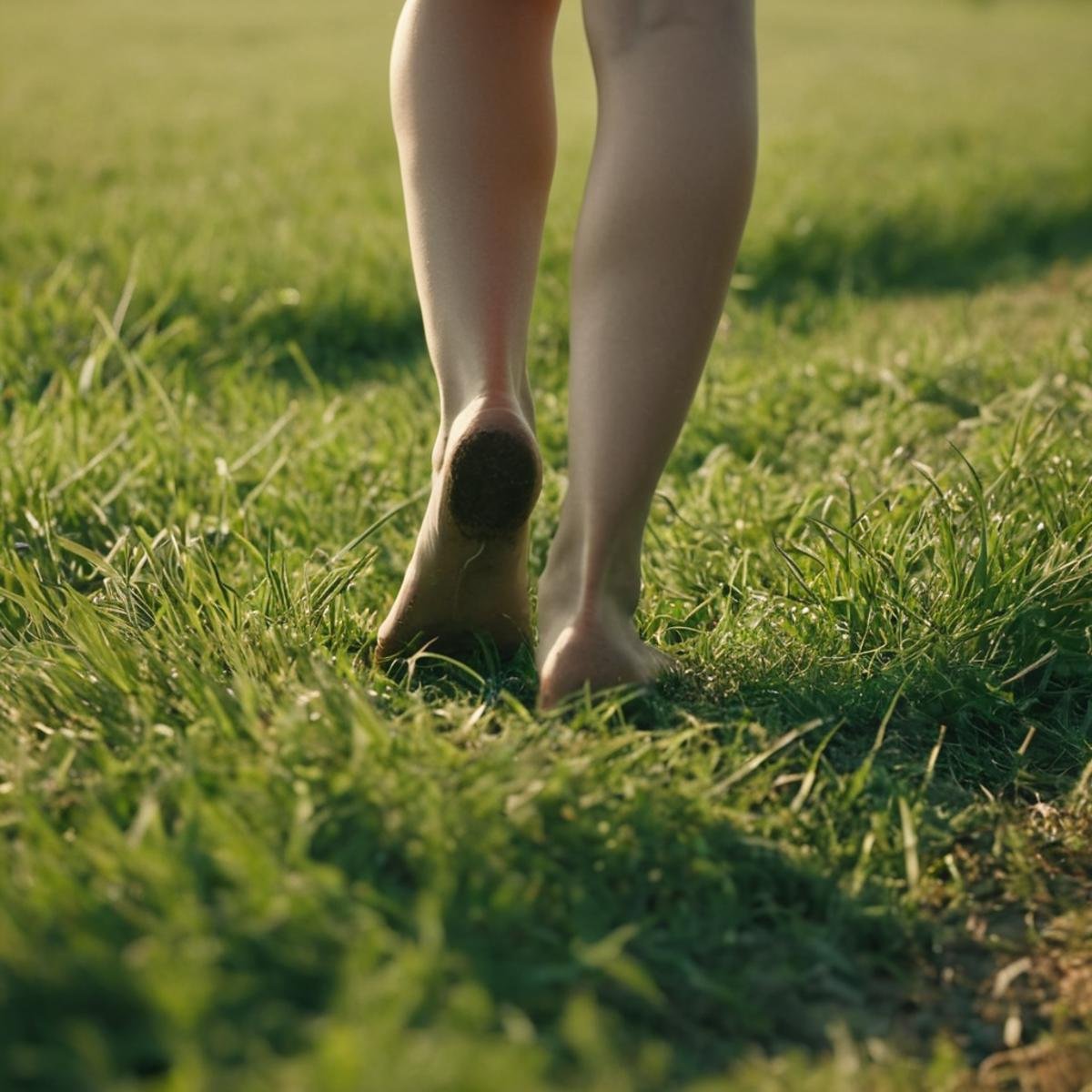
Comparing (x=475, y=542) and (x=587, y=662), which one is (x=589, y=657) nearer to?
(x=587, y=662)

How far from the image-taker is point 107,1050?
0.91 meters

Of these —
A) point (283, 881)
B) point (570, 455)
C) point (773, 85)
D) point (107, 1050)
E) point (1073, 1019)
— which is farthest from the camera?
→ point (773, 85)

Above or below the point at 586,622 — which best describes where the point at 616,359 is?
above

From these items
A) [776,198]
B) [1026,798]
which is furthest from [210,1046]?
[776,198]

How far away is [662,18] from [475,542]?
614mm

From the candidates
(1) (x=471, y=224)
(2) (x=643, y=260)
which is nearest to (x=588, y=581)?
(2) (x=643, y=260)

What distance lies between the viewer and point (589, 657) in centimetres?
148

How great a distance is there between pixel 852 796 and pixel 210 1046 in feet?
2.33

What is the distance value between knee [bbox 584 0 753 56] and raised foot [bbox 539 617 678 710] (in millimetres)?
640

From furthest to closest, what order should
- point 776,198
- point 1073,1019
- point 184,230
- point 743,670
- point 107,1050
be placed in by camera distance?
point 776,198 → point 184,230 → point 743,670 → point 1073,1019 → point 107,1050

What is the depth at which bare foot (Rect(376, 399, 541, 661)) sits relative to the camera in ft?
4.91

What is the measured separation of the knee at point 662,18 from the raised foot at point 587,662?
2.10 ft

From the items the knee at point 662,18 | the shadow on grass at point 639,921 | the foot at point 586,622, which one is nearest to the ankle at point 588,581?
the foot at point 586,622

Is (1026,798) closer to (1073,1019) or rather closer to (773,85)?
(1073,1019)
